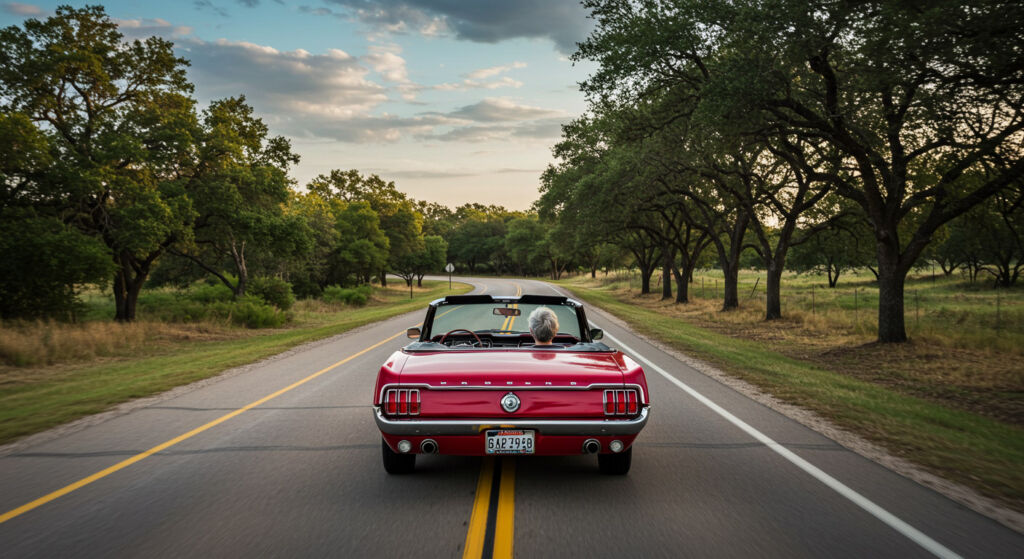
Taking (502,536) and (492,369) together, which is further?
→ (492,369)

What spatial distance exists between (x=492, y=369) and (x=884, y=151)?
14.8 m

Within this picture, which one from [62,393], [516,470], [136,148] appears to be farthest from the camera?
[136,148]

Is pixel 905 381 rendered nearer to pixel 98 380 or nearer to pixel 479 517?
pixel 479 517

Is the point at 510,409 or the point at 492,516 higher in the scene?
the point at 510,409

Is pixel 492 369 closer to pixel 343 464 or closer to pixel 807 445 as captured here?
pixel 343 464

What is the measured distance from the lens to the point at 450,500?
174 inches

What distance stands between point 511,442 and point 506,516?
20.0 inches

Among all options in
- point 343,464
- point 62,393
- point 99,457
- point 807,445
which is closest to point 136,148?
point 62,393

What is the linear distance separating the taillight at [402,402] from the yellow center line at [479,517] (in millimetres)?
778

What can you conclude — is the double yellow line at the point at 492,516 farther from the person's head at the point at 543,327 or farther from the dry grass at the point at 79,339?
the dry grass at the point at 79,339

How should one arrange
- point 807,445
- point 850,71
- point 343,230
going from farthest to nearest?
point 343,230
point 850,71
point 807,445

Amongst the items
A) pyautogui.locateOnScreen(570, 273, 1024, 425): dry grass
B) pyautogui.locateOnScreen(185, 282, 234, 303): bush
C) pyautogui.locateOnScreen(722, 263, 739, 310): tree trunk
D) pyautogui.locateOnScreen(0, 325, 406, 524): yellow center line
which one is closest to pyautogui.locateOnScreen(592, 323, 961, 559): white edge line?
pyautogui.locateOnScreen(570, 273, 1024, 425): dry grass

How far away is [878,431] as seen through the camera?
6.88m

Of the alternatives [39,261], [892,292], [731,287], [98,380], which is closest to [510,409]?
[98,380]
